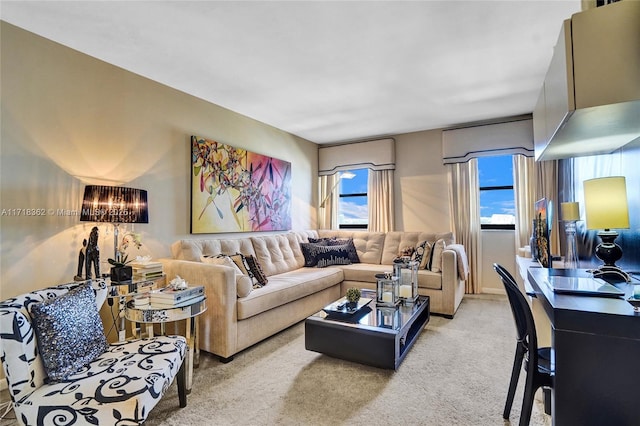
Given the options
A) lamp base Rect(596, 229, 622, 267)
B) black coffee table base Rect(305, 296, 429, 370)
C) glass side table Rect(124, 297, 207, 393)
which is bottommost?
black coffee table base Rect(305, 296, 429, 370)

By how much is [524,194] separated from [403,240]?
173cm

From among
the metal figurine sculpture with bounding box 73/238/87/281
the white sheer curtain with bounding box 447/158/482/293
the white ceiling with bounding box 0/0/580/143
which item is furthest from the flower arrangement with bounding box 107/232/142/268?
the white sheer curtain with bounding box 447/158/482/293

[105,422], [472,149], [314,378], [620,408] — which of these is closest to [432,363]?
[314,378]

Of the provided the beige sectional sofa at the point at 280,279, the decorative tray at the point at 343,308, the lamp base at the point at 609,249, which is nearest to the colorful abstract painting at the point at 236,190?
the beige sectional sofa at the point at 280,279

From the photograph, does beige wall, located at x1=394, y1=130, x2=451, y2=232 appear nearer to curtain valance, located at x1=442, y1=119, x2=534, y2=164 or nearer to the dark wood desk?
curtain valance, located at x1=442, y1=119, x2=534, y2=164

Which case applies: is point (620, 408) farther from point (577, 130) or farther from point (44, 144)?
point (44, 144)

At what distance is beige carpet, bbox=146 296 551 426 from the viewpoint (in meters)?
1.76

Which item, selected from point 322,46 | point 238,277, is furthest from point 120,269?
point 322,46

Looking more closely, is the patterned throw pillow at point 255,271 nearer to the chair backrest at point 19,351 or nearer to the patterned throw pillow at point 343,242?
the patterned throw pillow at point 343,242

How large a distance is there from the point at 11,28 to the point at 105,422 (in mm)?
2635

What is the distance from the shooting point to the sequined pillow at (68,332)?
56.8 inches

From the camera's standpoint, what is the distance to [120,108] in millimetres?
2787

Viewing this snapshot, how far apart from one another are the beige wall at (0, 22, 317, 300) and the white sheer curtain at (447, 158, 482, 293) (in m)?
3.62

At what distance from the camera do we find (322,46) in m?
2.46
